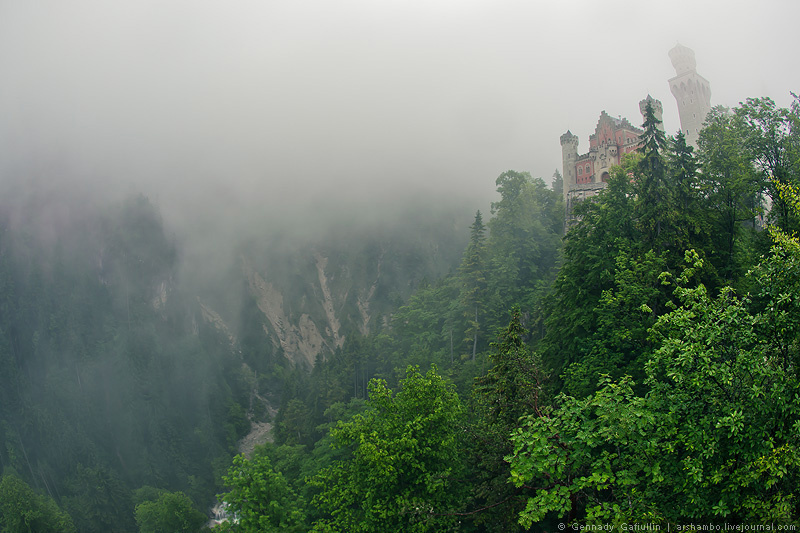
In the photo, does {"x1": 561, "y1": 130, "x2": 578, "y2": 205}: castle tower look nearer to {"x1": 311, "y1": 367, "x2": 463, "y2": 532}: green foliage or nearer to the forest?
the forest

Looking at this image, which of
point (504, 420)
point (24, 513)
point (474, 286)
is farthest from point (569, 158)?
point (24, 513)

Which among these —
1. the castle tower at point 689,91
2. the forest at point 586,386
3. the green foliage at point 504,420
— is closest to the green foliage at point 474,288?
the forest at point 586,386

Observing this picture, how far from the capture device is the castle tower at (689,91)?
100250mm

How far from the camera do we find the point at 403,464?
69.7 ft

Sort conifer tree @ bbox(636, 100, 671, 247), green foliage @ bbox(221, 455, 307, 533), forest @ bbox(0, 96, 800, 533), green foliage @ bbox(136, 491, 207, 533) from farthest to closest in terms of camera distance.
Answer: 1. green foliage @ bbox(136, 491, 207, 533)
2. conifer tree @ bbox(636, 100, 671, 247)
3. green foliage @ bbox(221, 455, 307, 533)
4. forest @ bbox(0, 96, 800, 533)

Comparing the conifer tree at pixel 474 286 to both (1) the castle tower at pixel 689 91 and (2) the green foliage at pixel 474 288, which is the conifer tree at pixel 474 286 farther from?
(1) the castle tower at pixel 689 91

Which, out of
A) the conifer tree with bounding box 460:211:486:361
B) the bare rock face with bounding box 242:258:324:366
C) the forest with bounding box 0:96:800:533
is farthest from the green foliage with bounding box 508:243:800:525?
the bare rock face with bounding box 242:258:324:366

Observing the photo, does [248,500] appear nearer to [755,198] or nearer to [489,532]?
[489,532]

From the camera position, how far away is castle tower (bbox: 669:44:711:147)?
329 ft

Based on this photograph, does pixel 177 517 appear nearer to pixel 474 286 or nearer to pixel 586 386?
pixel 474 286

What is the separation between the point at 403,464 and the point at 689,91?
368 feet

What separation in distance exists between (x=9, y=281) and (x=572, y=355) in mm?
149152

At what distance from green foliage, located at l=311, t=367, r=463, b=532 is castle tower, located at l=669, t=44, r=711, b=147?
101 meters

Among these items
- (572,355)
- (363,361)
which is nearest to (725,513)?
(572,355)
